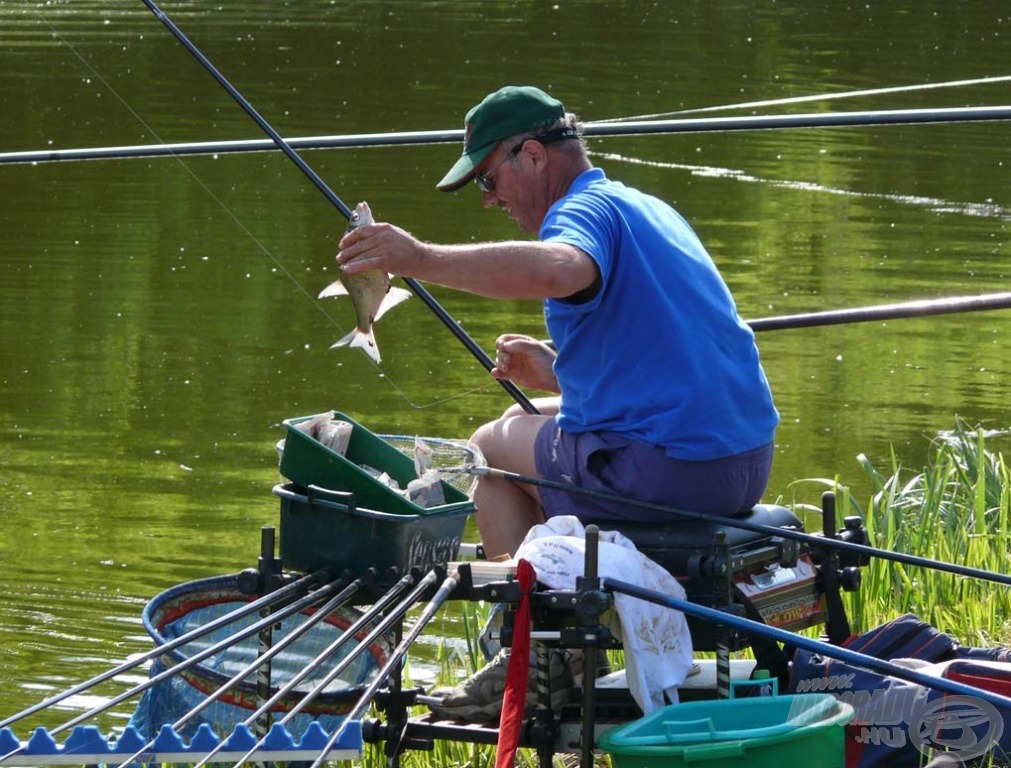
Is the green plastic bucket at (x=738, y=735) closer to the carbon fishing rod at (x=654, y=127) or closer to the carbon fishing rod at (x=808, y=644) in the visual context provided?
the carbon fishing rod at (x=808, y=644)

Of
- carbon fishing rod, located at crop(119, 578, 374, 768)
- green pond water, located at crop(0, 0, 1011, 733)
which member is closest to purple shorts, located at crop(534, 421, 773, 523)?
carbon fishing rod, located at crop(119, 578, 374, 768)

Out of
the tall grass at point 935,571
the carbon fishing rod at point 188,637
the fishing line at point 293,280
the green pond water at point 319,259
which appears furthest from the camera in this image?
the fishing line at point 293,280

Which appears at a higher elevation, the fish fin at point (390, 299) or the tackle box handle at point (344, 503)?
the fish fin at point (390, 299)

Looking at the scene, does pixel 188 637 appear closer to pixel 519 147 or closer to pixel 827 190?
pixel 519 147

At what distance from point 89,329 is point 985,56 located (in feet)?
32.9

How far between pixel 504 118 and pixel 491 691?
39.1 inches

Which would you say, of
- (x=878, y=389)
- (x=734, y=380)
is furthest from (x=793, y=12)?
(x=734, y=380)

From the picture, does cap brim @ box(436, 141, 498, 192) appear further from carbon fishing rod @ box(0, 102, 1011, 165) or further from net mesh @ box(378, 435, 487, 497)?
net mesh @ box(378, 435, 487, 497)

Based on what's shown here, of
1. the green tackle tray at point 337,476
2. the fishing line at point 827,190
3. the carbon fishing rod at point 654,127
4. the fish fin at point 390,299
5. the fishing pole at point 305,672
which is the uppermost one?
the fishing line at point 827,190

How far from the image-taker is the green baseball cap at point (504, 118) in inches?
126

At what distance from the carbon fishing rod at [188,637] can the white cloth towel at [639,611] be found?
1.15 feet

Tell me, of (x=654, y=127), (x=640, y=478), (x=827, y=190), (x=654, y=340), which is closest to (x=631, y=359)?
(x=654, y=340)

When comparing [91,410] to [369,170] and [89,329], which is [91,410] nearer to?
[89,329]

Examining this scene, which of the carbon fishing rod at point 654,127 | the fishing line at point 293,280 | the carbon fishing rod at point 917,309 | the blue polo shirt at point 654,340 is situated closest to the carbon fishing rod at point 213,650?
the blue polo shirt at point 654,340
